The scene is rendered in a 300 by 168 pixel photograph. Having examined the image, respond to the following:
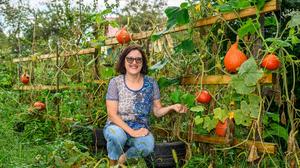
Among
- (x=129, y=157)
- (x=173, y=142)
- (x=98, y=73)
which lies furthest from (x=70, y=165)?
(x=98, y=73)

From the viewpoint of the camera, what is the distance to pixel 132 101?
350 cm

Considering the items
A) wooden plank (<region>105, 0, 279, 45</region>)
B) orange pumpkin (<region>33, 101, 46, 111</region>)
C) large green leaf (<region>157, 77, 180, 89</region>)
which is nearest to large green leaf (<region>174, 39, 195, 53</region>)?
wooden plank (<region>105, 0, 279, 45</region>)

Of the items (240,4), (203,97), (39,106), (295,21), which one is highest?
(240,4)

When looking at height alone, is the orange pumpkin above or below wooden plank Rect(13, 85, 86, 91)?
below

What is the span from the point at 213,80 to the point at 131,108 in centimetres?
73

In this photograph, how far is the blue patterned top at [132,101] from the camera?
3.49 m

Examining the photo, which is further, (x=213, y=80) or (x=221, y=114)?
(x=213, y=80)

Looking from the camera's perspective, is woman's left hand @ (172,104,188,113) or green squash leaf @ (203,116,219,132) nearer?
green squash leaf @ (203,116,219,132)

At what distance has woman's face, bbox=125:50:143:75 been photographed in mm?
3492

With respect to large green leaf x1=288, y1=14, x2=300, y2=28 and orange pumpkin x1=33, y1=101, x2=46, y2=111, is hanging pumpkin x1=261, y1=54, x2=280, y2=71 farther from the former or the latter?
orange pumpkin x1=33, y1=101, x2=46, y2=111

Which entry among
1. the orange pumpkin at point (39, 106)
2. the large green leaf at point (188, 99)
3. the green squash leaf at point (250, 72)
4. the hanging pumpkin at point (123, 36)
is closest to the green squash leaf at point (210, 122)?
the large green leaf at point (188, 99)

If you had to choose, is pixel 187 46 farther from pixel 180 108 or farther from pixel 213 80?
pixel 180 108

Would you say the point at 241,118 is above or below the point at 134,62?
below

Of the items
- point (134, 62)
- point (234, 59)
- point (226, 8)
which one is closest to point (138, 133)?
point (134, 62)
